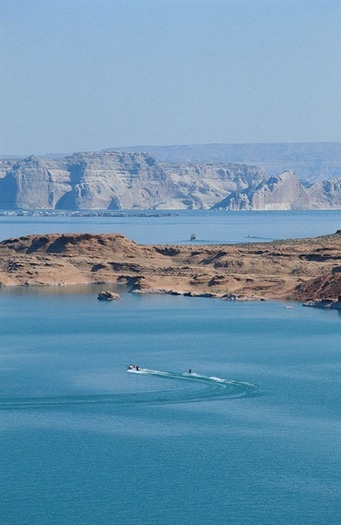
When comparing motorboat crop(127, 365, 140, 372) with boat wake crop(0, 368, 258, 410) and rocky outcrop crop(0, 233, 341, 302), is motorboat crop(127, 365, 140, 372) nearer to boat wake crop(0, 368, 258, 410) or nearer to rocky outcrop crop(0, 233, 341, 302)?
boat wake crop(0, 368, 258, 410)

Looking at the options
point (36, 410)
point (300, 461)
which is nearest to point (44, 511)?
point (300, 461)

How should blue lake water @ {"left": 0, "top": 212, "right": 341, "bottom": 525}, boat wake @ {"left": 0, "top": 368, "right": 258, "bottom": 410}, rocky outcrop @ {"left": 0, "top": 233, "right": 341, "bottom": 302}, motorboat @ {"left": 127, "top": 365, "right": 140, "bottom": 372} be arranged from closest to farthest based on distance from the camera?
blue lake water @ {"left": 0, "top": 212, "right": 341, "bottom": 525}, boat wake @ {"left": 0, "top": 368, "right": 258, "bottom": 410}, motorboat @ {"left": 127, "top": 365, "right": 140, "bottom": 372}, rocky outcrop @ {"left": 0, "top": 233, "right": 341, "bottom": 302}

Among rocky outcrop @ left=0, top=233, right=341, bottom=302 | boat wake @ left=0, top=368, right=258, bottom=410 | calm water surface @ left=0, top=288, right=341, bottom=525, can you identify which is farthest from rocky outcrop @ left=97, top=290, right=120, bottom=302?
boat wake @ left=0, top=368, right=258, bottom=410

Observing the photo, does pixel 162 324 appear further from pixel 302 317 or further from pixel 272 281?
pixel 272 281

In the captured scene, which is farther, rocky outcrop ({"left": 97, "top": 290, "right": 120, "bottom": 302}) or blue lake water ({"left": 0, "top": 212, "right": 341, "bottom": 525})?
rocky outcrop ({"left": 97, "top": 290, "right": 120, "bottom": 302})

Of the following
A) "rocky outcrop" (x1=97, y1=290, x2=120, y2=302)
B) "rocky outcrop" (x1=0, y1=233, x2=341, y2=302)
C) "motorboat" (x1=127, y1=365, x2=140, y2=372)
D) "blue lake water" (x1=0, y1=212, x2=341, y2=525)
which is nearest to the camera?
"blue lake water" (x1=0, y1=212, x2=341, y2=525)
